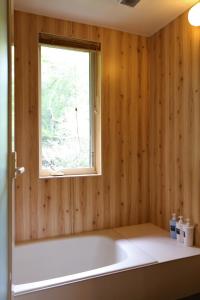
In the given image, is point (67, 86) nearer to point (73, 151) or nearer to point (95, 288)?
point (73, 151)

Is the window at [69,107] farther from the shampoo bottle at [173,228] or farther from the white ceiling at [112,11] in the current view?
the shampoo bottle at [173,228]

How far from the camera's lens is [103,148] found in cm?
234

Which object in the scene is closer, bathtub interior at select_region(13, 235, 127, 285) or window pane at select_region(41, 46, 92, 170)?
bathtub interior at select_region(13, 235, 127, 285)

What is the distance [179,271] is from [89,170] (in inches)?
44.1

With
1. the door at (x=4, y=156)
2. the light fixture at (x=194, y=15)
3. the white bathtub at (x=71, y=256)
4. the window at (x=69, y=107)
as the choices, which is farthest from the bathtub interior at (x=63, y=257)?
the light fixture at (x=194, y=15)

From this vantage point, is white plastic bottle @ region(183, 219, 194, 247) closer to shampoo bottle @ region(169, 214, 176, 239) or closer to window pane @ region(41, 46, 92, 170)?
shampoo bottle @ region(169, 214, 176, 239)

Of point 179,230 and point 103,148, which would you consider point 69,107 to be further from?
point 179,230

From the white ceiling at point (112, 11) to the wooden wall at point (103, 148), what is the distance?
7 cm

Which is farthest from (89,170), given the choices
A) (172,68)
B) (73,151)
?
(172,68)

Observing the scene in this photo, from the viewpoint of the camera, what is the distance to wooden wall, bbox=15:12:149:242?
6.77 feet

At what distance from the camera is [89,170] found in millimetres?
2383

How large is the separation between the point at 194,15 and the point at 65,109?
1281mm

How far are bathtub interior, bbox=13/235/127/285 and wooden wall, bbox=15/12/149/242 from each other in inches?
4.9

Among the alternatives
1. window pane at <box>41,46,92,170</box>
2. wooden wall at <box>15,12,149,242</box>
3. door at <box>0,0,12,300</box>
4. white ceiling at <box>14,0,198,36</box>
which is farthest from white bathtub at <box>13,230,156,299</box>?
white ceiling at <box>14,0,198,36</box>
